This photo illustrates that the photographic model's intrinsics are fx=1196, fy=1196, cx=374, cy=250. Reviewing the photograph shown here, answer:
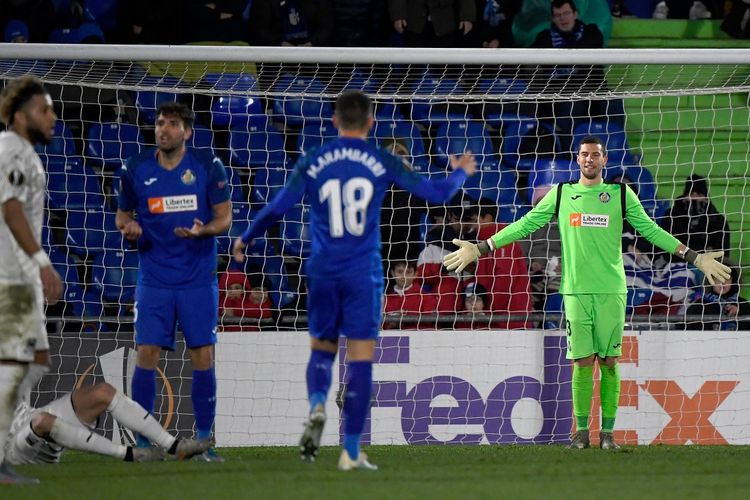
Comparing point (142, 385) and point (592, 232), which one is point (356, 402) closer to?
point (142, 385)

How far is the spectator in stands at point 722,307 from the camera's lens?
9883mm

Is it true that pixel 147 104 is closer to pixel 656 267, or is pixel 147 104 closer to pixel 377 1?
pixel 377 1

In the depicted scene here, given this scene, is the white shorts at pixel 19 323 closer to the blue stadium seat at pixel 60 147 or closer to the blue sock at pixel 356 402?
the blue sock at pixel 356 402

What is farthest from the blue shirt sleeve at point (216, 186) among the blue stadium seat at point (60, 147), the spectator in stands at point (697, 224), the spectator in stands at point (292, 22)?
the spectator in stands at point (292, 22)

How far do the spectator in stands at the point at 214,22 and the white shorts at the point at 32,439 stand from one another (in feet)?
19.2

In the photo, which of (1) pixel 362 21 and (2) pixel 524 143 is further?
(1) pixel 362 21

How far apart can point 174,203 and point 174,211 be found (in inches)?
1.8

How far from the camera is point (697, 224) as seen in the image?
10477mm

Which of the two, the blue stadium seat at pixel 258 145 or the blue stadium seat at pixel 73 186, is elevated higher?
the blue stadium seat at pixel 258 145

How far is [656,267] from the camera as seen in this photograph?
1058 cm

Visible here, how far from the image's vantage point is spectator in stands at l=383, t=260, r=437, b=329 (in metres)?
9.80

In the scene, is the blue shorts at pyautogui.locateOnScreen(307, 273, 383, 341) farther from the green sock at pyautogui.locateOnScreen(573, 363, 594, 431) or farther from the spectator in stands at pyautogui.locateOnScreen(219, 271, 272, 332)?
the spectator in stands at pyautogui.locateOnScreen(219, 271, 272, 332)

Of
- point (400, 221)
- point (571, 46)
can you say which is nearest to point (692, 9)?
point (571, 46)

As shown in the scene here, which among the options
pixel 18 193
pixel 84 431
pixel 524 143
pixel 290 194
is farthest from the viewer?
pixel 524 143
